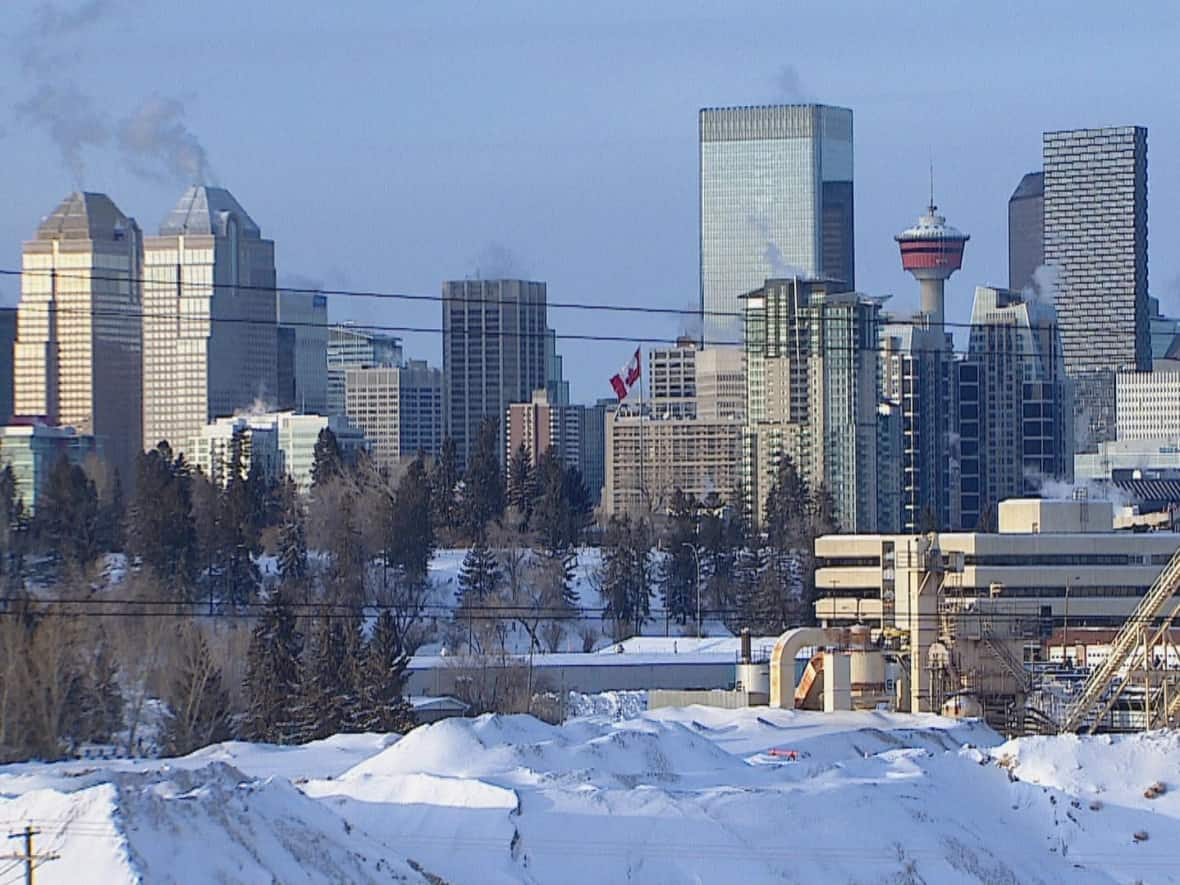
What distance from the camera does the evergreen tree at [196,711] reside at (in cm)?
6681

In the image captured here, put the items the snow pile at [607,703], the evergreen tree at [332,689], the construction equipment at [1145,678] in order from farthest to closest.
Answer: the snow pile at [607,703] < the evergreen tree at [332,689] < the construction equipment at [1145,678]

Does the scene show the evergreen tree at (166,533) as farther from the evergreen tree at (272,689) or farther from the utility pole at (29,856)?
the utility pole at (29,856)

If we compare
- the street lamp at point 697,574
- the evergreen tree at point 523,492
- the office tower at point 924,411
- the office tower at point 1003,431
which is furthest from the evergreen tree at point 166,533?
the office tower at point 1003,431

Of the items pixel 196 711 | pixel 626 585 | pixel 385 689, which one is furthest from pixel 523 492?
pixel 196 711

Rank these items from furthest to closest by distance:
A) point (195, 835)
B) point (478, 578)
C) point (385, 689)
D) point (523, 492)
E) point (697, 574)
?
A: 1. point (523, 492)
2. point (697, 574)
3. point (478, 578)
4. point (385, 689)
5. point (195, 835)

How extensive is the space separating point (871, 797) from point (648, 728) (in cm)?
873

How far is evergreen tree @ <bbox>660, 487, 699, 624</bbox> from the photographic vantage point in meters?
115

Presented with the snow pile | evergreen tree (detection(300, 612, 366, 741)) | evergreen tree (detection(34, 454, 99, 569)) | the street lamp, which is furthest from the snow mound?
the street lamp

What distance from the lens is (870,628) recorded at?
60.9 meters

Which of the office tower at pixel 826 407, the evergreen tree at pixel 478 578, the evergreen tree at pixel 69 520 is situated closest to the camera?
the evergreen tree at pixel 69 520

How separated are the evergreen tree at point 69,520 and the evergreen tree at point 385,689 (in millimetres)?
30636

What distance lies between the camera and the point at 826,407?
187625 millimetres

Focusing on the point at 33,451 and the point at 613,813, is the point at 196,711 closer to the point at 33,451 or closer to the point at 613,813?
the point at 613,813

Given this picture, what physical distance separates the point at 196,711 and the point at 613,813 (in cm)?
2992
